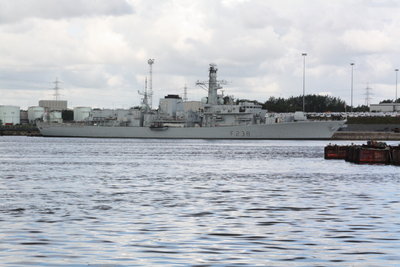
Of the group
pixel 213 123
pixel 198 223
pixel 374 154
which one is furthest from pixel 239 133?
pixel 198 223

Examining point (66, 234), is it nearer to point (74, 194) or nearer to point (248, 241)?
point (248, 241)

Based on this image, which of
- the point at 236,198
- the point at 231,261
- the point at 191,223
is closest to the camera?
the point at 231,261

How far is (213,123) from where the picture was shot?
15900 centimetres

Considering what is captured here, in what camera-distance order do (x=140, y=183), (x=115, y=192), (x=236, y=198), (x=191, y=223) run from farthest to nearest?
(x=140, y=183) → (x=115, y=192) → (x=236, y=198) → (x=191, y=223)

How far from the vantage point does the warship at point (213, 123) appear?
156m

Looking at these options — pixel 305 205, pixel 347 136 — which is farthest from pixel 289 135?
pixel 305 205

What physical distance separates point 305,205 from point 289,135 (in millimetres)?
133473

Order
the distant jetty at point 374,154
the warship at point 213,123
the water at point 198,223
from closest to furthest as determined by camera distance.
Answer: the water at point 198,223 < the distant jetty at point 374,154 < the warship at point 213,123

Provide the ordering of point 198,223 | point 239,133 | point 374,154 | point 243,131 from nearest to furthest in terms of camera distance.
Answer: point 198,223
point 374,154
point 243,131
point 239,133

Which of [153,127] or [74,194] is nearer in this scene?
[74,194]

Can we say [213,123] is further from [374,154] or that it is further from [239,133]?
[374,154]

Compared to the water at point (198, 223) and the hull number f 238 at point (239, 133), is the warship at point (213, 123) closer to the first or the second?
the hull number f 238 at point (239, 133)

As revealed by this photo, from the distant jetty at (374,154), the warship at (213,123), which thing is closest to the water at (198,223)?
the distant jetty at (374,154)

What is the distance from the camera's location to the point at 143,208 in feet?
92.0
